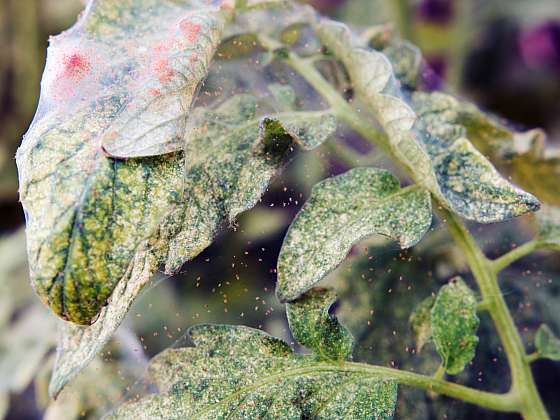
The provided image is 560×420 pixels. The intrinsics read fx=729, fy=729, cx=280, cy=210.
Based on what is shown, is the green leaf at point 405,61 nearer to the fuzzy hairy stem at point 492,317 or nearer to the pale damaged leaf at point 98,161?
the fuzzy hairy stem at point 492,317

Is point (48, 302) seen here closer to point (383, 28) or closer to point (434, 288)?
point (434, 288)

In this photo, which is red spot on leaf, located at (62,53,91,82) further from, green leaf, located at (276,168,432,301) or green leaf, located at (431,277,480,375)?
green leaf, located at (431,277,480,375)

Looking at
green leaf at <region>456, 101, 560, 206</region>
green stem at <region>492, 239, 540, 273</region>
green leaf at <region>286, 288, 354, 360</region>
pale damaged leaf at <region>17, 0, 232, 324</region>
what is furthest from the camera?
green leaf at <region>456, 101, 560, 206</region>

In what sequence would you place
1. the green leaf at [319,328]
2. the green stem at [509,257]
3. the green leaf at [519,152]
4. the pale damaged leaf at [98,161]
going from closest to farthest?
the pale damaged leaf at [98,161] < the green leaf at [319,328] < the green stem at [509,257] < the green leaf at [519,152]

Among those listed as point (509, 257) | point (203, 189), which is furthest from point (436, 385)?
point (203, 189)

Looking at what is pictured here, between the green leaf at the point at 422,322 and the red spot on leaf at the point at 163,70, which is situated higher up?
the red spot on leaf at the point at 163,70

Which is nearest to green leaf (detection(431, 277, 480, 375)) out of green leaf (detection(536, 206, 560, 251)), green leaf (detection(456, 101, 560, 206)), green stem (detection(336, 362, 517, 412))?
green stem (detection(336, 362, 517, 412))

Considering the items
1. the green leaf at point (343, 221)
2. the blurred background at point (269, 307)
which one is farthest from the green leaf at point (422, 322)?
the green leaf at point (343, 221)
